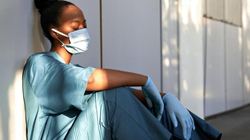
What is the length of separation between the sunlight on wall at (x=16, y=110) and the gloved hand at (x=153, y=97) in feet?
1.98

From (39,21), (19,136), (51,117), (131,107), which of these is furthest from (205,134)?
(39,21)

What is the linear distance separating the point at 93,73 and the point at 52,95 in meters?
0.20

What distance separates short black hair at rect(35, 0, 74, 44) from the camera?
1727mm

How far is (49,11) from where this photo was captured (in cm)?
173

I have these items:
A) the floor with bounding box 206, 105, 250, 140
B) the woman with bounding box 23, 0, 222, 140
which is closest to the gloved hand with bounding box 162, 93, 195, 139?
the woman with bounding box 23, 0, 222, 140

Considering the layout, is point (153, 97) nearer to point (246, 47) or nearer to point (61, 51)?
point (61, 51)

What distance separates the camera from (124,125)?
1.42 m

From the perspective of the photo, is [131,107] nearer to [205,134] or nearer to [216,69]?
[205,134]

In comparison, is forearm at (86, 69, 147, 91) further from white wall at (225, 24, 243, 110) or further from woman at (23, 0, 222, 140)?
white wall at (225, 24, 243, 110)

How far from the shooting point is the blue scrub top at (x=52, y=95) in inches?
55.0

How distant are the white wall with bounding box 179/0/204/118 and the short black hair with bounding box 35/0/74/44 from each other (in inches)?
73.5

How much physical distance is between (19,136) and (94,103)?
0.44m

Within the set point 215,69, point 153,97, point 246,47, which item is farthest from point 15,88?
point 246,47

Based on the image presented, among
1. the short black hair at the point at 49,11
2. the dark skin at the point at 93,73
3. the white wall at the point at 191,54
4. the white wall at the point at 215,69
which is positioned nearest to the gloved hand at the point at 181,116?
the dark skin at the point at 93,73
